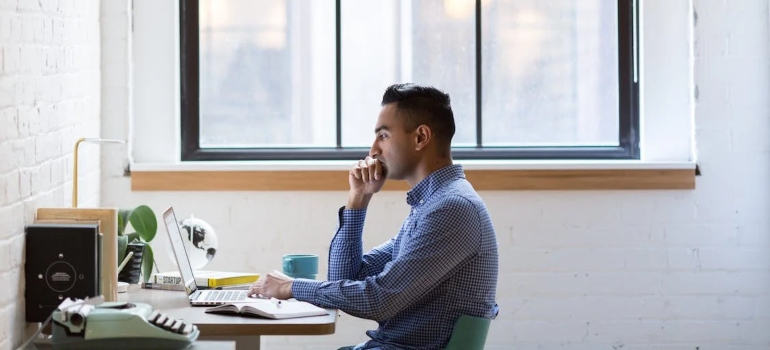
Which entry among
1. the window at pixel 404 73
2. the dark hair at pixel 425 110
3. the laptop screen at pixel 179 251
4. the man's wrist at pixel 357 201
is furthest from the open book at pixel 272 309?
the window at pixel 404 73

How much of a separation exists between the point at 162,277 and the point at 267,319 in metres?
0.65

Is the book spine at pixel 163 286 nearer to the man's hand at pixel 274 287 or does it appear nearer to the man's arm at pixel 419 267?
the man's hand at pixel 274 287

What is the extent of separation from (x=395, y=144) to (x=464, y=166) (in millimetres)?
1143

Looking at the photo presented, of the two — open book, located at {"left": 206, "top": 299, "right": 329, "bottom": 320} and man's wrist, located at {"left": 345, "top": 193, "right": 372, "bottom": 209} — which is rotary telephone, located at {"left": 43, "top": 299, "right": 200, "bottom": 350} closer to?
open book, located at {"left": 206, "top": 299, "right": 329, "bottom": 320}

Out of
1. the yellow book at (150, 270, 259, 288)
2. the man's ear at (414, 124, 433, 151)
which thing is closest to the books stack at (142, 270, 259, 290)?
the yellow book at (150, 270, 259, 288)

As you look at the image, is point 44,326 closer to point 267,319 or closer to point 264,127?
point 267,319

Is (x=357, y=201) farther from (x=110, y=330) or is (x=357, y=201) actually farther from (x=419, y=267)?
(x=110, y=330)

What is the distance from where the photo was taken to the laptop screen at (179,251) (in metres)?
3.02

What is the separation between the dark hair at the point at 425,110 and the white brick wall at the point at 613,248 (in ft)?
3.80

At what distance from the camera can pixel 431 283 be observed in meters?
2.78

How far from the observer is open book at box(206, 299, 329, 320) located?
271 centimetres

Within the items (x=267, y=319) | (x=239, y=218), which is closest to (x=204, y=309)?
(x=267, y=319)

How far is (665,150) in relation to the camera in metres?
4.29

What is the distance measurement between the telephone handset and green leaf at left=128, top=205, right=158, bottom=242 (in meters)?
0.93
